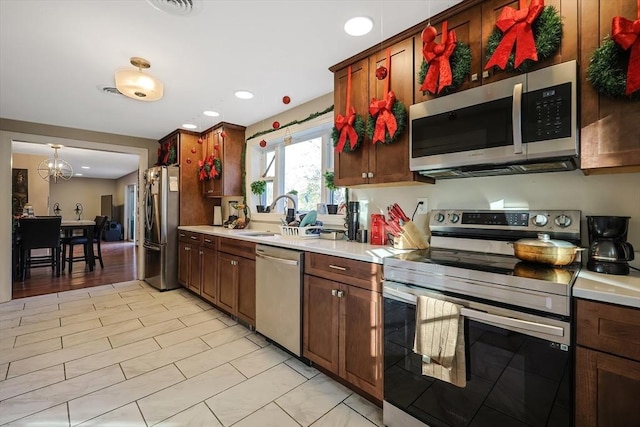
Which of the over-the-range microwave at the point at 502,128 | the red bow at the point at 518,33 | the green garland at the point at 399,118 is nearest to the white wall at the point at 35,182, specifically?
the green garland at the point at 399,118

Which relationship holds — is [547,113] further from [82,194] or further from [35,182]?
[82,194]

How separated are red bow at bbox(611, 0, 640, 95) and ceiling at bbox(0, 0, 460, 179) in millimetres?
785

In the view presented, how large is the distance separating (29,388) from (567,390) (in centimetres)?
285

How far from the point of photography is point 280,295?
2209mm

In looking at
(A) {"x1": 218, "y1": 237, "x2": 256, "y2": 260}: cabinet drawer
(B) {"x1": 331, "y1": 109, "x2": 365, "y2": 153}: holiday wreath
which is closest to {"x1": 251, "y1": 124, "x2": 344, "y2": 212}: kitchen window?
(B) {"x1": 331, "y1": 109, "x2": 365, "y2": 153}: holiday wreath

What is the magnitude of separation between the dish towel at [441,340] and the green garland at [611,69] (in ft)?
3.48

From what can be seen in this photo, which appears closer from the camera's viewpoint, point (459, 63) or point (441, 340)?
point (441, 340)

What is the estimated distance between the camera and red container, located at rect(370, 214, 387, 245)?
219cm

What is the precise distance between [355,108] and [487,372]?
A: 1.77 metres

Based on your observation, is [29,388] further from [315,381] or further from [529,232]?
[529,232]

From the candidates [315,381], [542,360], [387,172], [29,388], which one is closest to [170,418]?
[315,381]

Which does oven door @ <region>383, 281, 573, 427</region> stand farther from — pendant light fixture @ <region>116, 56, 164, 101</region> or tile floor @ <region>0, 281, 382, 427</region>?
pendant light fixture @ <region>116, 56, 164, 101</region>

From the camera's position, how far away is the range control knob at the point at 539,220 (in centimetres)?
153

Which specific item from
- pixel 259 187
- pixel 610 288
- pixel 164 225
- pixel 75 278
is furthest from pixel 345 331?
pixel 75 278
